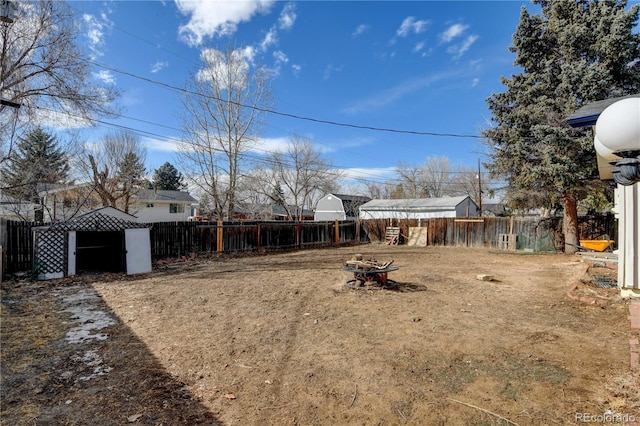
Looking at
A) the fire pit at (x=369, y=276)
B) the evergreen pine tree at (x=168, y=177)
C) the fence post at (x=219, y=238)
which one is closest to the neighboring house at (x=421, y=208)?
the fence post at (x=219, y=238)

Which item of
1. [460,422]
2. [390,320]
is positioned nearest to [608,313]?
[390,320]

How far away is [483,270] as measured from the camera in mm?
8562

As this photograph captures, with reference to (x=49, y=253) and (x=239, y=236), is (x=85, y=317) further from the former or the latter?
(x=239, y=236)

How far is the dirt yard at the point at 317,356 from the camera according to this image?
2.29 metres

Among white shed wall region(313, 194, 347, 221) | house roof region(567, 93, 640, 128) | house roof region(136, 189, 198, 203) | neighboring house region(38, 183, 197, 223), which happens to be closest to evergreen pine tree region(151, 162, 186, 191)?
house roof region(136, 189, 198, 203)

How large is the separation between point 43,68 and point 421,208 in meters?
20.6

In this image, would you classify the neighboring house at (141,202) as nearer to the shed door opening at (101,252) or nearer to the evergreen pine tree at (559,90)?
the shed door opening at (101,252)

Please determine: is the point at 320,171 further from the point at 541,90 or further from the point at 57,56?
the point at 57,56

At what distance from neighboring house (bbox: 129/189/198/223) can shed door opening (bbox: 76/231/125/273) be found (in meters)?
13.8

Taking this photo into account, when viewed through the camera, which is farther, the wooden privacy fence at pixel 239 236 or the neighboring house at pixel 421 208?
the neighboring house at pixel 421 208

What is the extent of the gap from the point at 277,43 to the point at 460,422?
518 inches

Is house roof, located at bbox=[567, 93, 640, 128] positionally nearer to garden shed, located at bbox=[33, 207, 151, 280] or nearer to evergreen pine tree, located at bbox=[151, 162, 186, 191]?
garden shed, located at bbox=[33, 207, 151, 280]

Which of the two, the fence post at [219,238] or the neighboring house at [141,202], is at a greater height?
the neighboring house at [141,202]

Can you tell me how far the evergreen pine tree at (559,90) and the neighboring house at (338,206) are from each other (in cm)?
1571
